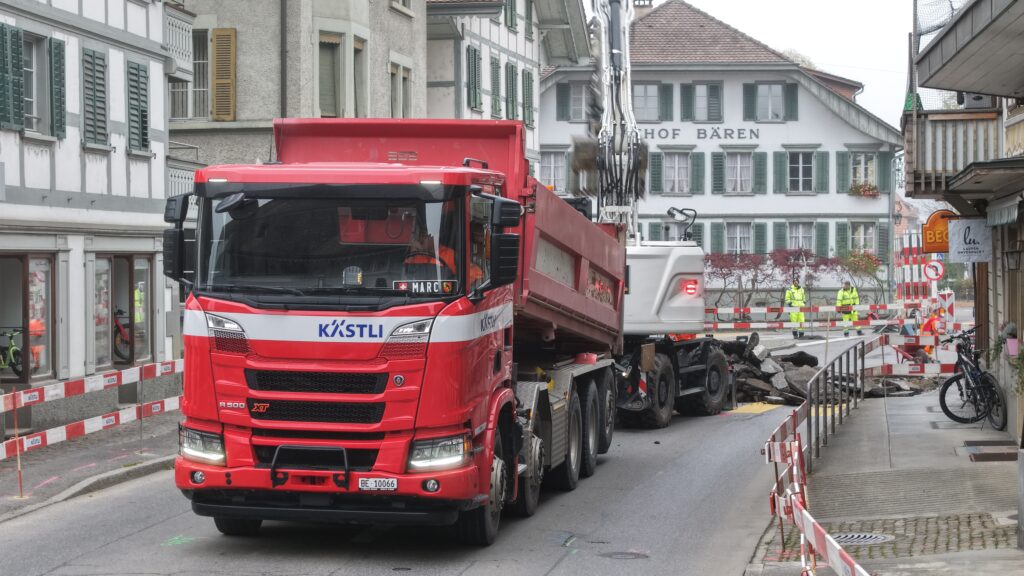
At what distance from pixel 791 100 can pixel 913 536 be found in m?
53.2

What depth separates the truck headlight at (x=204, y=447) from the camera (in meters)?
10.7

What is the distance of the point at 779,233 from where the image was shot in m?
63.5

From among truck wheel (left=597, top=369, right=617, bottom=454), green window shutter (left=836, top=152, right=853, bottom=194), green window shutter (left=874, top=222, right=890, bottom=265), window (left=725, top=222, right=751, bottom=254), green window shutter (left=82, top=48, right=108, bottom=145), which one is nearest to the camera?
truck wheel (left=597, top=369, right=617, bottom=454)

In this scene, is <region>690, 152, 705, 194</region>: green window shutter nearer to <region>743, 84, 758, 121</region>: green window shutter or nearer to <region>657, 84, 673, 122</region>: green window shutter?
<region>657, 84, 673, 122</region>: green window shutter

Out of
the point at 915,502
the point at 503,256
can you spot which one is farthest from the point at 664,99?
the point at 503,256

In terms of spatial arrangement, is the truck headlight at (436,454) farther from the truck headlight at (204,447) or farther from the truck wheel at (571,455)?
the truck wheel at (571,455)

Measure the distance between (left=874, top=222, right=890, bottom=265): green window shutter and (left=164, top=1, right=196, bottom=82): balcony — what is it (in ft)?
140

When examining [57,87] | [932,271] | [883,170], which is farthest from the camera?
[883,170]

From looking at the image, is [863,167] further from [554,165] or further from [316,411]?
[316,411]

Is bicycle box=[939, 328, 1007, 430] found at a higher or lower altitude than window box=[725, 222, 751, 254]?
lower

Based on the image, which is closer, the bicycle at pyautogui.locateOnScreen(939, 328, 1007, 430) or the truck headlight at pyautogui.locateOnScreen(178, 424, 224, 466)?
the truck headlight at pyautogui.locateOnScreen(178, 424, 224, 466)

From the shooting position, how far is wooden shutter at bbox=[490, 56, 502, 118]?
4062cm

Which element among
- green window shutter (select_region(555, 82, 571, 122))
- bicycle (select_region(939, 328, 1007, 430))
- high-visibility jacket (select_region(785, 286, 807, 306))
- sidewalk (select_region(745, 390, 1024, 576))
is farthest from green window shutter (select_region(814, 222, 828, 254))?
sidewalk (select_region(745, 390, 1024, 576))

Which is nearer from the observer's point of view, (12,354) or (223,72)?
(12,354)
